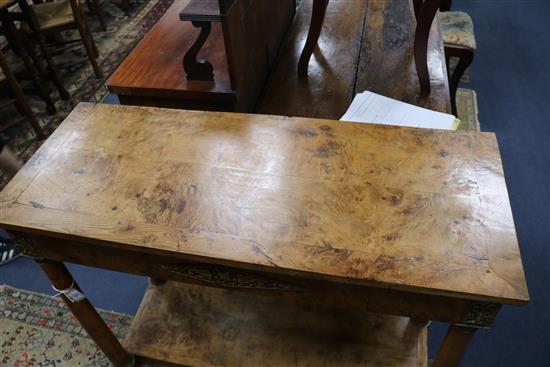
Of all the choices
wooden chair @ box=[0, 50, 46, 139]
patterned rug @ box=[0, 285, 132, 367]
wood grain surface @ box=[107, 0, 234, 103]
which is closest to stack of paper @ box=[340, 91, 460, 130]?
wood grain surface @ box=[107, 0, 234, 103]

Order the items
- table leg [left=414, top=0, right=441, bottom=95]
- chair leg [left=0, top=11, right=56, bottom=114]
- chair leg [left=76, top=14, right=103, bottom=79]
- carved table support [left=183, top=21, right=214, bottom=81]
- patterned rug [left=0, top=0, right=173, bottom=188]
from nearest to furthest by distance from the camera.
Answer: carved table support [left=183, top=21, right=214, bottom=81], table leg [left=414, top=0, right=441, bottom=95], chair leg [left=0, top=11, right=56, bottom=114], patterned rug [left=0, top=0, right=173, bottom=188], chair leg [left=76, top=14, right=103, bottom=79]

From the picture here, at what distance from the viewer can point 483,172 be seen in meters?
0.86

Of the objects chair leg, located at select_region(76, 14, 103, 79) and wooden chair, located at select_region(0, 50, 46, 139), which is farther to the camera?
chair leg, located at select_region(76, 14, 103, 79)

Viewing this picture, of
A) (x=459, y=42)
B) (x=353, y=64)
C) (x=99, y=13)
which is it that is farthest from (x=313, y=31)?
(x=99, y=13)

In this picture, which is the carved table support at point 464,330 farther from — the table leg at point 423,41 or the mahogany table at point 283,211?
the table leg at point 423,41

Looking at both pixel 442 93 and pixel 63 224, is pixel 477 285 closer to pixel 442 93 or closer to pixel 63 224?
pixel 63 224

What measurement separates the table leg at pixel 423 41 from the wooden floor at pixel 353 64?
5 centimetres

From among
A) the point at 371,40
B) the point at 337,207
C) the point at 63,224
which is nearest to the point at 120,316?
the point at 63,224

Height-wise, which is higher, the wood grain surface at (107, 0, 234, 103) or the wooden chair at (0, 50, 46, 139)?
the wood grain surface at (107, 0, 234, 103)

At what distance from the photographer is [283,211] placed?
2.67ft

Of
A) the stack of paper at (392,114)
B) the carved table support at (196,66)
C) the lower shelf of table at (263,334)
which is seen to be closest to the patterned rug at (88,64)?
the lower shelf of table at (263,334)

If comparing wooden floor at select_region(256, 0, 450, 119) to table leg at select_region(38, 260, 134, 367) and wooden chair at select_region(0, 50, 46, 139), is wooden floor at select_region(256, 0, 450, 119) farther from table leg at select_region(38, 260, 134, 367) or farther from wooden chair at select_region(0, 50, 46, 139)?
wooden chair at select_region(0, 50, 46, 139)

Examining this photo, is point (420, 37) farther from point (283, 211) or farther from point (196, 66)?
point (283, 211)

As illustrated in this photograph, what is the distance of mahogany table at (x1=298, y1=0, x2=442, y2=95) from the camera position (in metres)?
1.35
